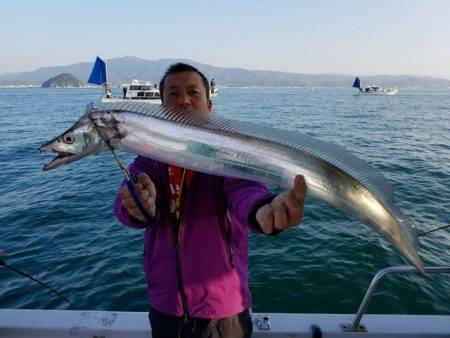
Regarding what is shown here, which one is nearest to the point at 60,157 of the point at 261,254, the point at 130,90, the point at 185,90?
the point at 185,90

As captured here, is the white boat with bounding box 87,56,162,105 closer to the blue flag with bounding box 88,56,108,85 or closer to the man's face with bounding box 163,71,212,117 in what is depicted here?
the blue flag with bounding box 88,56,108,85

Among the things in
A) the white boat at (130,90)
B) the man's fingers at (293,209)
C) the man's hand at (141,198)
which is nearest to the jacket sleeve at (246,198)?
the man's fingers at (293,209)

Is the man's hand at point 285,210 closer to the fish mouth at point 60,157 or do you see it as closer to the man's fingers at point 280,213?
the man's fingers at point 280,213

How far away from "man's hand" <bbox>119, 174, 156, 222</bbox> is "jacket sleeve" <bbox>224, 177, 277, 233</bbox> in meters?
0.66

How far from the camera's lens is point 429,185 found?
45.0 ft

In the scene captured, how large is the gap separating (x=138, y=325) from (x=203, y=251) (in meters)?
1.71

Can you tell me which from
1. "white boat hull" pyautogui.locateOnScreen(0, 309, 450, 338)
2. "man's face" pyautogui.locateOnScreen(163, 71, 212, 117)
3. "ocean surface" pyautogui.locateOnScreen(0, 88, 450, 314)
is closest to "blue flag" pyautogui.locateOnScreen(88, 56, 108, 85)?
"ocean surface" pyautogui.locateOnScreen(0, 88, 450, 314)

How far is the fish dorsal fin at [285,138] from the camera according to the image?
2762 mm

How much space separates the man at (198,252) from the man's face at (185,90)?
0.45 m

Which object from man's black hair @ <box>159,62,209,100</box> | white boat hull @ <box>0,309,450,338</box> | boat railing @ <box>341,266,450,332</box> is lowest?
white boat hull @ <box>0,309,450,338</box>

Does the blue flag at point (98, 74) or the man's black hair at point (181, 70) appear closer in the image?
the man's black hair at point (181, 70)

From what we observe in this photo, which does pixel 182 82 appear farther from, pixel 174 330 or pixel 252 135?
pixel 174 330

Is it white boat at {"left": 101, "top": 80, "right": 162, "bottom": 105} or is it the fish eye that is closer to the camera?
the fish eye

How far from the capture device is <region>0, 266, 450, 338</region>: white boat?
3.82m
